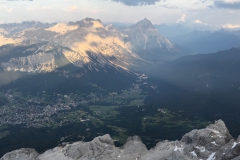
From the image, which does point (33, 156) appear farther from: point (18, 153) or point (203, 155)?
point (203, 155)

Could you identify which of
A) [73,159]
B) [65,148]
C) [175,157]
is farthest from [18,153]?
[175,157]

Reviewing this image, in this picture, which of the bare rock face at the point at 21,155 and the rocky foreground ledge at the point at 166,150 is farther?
the bare rock face at the point at 21,155

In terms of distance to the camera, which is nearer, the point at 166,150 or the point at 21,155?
the point at 166,150

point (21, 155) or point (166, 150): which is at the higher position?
point (166, 150)

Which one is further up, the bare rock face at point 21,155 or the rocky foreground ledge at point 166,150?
the rocky foreground ledge at point 166,150

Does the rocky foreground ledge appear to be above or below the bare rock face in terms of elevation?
above

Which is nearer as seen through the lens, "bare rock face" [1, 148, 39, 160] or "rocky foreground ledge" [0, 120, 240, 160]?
"rocky foreground ledge" [0, 120, 240, 160]

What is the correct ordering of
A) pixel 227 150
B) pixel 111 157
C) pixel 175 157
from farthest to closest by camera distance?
pixel 111 157
pixel 175 157
pixel 227 150

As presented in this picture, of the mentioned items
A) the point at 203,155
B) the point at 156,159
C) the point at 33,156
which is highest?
the point at 203,155
